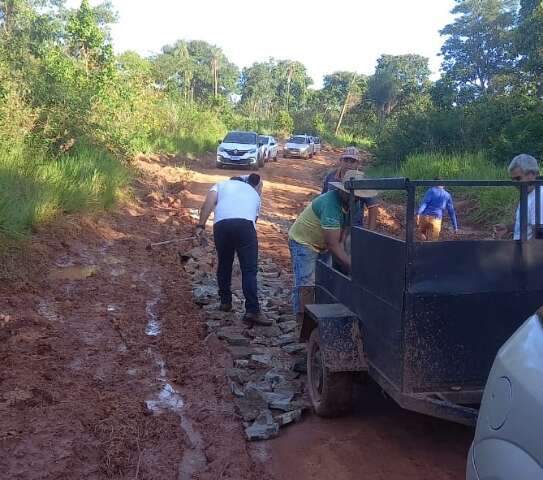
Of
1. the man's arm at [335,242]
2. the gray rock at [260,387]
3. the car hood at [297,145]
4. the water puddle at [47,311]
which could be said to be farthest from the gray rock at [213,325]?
the car hood at [297,145]

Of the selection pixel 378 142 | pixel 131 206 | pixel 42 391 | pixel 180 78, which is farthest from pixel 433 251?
pixel 180 78

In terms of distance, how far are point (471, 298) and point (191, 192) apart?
556 inches

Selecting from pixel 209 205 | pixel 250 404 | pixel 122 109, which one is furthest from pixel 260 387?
pixel 122 109

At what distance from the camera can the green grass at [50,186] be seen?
8133 mm

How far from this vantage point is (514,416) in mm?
1828

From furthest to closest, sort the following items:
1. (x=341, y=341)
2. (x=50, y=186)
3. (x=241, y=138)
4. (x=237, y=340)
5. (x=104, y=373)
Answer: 1. (x=241, y=138)
2. (x=50, y=186)
3. (x=237, y=340)
4. (x=104, y=373)
5. (x=341, y=341)

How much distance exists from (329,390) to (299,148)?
3252 cm

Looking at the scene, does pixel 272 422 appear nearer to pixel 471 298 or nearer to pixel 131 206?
pixel 471 298

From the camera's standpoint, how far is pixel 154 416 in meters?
4.22

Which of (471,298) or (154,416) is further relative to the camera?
(154,416)

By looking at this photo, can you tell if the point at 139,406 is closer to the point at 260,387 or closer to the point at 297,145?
the point at 260,387

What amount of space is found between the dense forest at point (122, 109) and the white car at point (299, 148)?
→ 13.4 feet

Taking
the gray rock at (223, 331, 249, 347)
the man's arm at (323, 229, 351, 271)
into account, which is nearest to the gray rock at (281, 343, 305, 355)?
the gray rock at (223, 331, 249, 347)

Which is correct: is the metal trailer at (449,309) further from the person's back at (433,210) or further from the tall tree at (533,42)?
the tall tree at (533,42)
